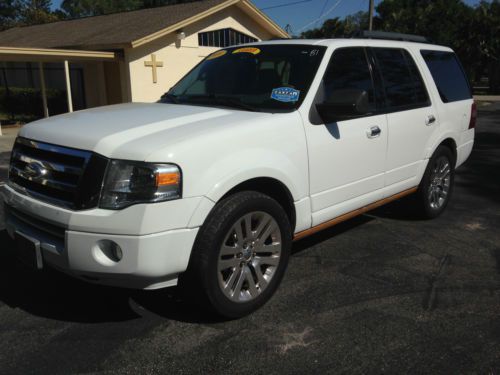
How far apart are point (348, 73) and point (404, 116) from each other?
31.8 inches

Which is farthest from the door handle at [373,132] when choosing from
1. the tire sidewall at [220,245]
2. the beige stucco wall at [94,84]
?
the beige stucco wall at [94,84]

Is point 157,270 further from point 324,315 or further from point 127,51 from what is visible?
point 127,51

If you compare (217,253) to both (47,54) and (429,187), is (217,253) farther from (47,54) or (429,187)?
(47,54)

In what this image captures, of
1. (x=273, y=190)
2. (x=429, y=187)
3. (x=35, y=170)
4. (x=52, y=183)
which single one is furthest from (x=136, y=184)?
(x=429, y=187)

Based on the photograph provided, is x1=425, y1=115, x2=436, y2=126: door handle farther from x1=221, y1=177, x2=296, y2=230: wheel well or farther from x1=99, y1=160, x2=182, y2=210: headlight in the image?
x1=99, y1=160, x2=182, y2=210: headlight

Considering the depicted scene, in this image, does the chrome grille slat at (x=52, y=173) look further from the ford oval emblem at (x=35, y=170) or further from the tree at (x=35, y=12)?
the tree at (x=35, y=12)

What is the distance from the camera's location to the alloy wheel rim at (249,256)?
10.0 feet

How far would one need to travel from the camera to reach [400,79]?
14.9 feet

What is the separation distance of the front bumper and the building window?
639 inches

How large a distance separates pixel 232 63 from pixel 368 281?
222 cm

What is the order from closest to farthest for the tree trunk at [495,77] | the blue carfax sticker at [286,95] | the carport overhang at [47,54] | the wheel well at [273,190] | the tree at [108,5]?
the wheel well at [273,190]
the blue carfax sticker at [286,95]
the carport overhang at [47,54]
the tree trunk at [495,77]
the tree at [108,5]

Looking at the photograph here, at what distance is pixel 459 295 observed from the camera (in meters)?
3.59

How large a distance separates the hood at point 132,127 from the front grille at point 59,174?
0.06 meters

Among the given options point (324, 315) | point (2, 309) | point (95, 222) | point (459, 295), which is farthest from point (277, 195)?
point (2, 309)
